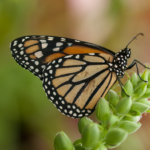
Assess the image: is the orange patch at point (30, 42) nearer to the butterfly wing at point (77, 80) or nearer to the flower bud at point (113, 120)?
the butterfly wing at point (77, 80)

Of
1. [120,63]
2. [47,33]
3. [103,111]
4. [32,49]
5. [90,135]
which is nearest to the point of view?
[90,135]

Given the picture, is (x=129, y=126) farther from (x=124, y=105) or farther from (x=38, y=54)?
(x=38, y=54)

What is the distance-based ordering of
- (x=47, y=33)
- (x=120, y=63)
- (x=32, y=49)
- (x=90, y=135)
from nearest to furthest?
(x=90, y=135), (x=120, y=63), (x=32, y=49), (x=47, y=33)

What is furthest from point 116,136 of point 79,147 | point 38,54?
point 38,54

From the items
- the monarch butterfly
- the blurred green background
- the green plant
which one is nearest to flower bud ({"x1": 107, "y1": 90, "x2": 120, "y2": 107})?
the green plant

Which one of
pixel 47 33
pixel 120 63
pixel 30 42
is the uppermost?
pixel 47 33

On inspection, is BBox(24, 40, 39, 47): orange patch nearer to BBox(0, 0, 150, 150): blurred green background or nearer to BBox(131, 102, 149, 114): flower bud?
BBox(131, 102, 149, 114): flower bud

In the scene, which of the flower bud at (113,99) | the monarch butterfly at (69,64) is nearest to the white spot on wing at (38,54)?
the monarch butterfly at (69,64)

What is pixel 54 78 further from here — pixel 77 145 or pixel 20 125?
pixel 20 125
